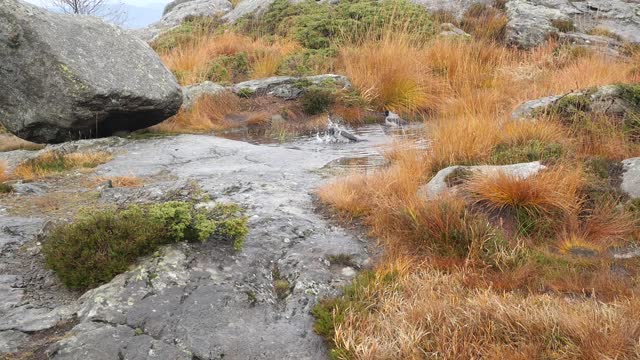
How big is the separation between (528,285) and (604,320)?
0.74 m

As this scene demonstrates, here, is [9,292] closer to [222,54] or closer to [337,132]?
[337,132]

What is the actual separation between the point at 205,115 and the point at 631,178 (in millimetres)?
6705

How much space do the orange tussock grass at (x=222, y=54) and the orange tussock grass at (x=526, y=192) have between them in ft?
25.7

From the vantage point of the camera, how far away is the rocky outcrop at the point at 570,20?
45.4 ft

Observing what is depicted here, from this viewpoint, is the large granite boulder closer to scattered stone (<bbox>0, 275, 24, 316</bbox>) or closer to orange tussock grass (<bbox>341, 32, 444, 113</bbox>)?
orange tussock grass (<bbox>341, 32, 444, 113</bbox>)

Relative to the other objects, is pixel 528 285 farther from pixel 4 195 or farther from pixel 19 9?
pixel 19 9

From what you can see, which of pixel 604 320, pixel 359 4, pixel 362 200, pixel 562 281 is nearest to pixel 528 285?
pixel 562 281

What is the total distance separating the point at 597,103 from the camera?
711 cm

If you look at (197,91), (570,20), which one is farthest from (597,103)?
(570,20)

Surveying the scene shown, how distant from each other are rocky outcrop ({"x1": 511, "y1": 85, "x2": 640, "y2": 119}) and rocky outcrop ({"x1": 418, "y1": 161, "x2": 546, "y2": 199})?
7.04ft

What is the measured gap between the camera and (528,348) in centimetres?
296

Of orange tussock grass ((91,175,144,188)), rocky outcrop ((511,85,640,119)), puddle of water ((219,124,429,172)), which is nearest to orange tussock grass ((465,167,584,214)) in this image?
puddle of water ((219,124,429,172))

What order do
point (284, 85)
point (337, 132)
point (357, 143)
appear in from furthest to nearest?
point (284, 85) → point (337, 132) → point (357, 143)

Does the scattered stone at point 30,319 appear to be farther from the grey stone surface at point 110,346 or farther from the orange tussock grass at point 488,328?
the orange tussock grass at point 488,328
